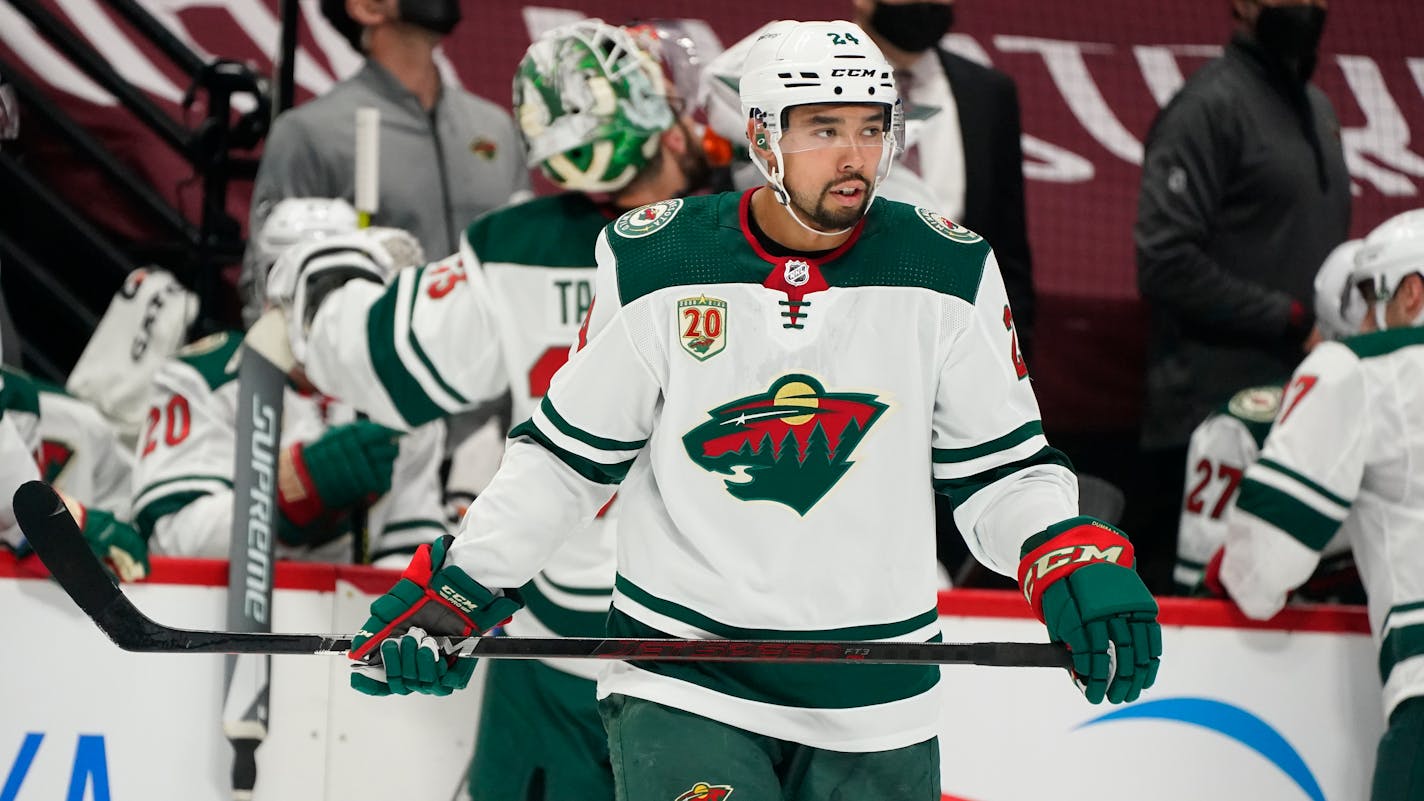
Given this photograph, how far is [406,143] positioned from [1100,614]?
8.78 feet

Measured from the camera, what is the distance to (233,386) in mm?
3709

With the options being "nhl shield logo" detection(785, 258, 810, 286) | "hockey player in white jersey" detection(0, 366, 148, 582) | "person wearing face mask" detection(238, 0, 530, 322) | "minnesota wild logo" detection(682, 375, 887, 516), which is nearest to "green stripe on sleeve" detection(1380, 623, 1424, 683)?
"minnesota wild logo" detection(682, 375, 887, 516)

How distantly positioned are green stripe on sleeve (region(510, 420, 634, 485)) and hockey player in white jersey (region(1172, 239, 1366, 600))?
6.03 ft

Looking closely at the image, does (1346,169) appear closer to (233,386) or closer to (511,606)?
(233,386)

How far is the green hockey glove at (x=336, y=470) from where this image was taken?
351cm

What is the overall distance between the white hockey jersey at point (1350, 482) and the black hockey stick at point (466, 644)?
134 cm

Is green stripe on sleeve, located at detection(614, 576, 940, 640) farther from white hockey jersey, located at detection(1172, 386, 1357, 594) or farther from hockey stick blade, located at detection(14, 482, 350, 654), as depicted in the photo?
white hockey jersey, located at detection(1172, 386, 1357, 594)

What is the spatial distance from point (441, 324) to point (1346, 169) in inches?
103

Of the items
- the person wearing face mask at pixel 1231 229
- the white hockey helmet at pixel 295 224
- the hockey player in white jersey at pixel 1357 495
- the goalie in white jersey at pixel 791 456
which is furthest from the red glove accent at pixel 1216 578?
the white hockey helmet at pixel 295 224

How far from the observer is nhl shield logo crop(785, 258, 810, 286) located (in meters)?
2.36

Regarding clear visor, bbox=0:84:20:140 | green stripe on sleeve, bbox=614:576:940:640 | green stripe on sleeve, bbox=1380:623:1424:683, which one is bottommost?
green stripe on sleeve, bbox=1380:623:1424:683

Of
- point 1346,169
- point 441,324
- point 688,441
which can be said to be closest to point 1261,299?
point 1346,169

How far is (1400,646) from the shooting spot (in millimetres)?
3322

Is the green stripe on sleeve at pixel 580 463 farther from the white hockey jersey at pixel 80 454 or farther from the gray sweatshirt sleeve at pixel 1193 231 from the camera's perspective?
the gray sweatshirt sleeve at pixel 1193 231
